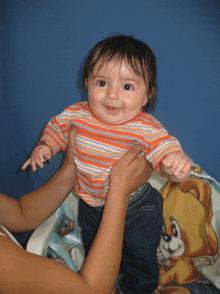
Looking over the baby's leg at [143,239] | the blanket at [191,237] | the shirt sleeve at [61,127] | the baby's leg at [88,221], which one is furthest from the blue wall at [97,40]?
the baby's leg at [88,221]

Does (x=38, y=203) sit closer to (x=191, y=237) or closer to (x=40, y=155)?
(x=40, y=155)

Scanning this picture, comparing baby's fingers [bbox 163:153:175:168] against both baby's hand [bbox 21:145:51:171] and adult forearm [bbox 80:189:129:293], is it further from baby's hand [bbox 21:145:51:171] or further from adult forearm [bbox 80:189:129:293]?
baby's hand [bbox 21:145:51:171]

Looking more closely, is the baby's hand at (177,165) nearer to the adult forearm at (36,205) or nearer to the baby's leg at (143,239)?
the baby's leg at (143,239)

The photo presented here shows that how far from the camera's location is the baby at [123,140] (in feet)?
2.66

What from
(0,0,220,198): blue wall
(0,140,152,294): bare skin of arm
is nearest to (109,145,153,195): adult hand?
(0,140,152,294): bare skin of arm

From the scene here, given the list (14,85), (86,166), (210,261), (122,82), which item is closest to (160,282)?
(210,261)

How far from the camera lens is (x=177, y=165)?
713mm

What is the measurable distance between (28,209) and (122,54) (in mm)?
743

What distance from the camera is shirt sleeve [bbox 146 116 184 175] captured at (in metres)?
0.77

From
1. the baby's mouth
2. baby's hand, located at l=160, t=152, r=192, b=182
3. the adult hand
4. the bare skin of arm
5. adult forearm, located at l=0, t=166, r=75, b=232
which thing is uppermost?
the baby's mouth

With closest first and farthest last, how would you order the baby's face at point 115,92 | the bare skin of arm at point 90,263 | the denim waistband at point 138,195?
the bare skin of arm at point 90,263
the baby's face at point 115,92
the denim waistband at point 138,195

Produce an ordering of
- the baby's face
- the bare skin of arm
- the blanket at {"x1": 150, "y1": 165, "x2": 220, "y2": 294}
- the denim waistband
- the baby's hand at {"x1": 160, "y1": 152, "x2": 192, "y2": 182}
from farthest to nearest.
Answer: the blanket at {"x1": 150, "y1": 165, "x2": 220, "y2": 294} → the denim waistband → the baby's face → the baby's hand at {"x1": 160, "y1": 152, "x2": 192, "y2": 182} → the bare skin of arm

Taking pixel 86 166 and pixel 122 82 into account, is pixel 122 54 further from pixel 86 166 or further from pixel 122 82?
pixel 86 166

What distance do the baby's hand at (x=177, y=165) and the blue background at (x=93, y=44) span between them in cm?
51
